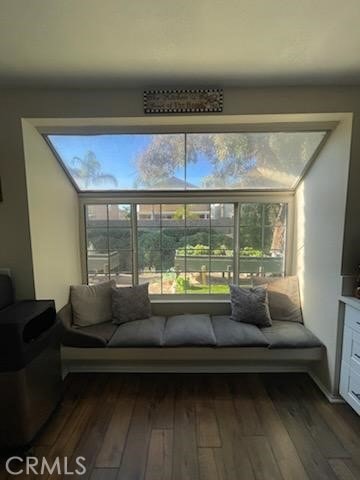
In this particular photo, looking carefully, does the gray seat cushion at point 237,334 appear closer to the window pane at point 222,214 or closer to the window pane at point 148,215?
the window pane at point 222,214

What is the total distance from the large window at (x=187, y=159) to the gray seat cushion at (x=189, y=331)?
133 cm

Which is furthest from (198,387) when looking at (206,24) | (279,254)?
(206,24)

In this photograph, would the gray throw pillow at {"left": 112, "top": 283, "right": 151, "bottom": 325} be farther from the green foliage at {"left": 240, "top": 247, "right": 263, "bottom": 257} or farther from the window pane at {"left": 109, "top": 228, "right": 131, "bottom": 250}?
the green foliage at {"left": 240, "top": 247, "right": 263, "bottom": 257}

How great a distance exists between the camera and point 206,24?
126 cm

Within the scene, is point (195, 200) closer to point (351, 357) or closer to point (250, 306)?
point (250, 306)

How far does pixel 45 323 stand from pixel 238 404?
1585 millimetres

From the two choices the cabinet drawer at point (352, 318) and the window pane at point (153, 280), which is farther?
the window pane at point (153, 280)

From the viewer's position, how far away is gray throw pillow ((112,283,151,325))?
8.84ft

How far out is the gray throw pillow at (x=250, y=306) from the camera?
262 cm

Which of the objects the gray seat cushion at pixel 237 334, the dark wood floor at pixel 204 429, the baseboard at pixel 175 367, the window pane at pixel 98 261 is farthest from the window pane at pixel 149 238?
the dark wood floor at pixel 204 429

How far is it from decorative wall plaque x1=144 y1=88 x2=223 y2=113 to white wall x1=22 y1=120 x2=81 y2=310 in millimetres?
978

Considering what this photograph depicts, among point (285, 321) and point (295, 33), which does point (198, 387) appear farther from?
point (295, 33)

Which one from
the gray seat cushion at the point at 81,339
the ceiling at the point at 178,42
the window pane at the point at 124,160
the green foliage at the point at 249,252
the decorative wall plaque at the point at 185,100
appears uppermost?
the ceiling at the point at 178,42

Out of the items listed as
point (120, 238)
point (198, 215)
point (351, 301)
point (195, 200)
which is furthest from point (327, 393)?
point (120, 238)
